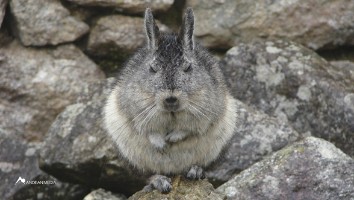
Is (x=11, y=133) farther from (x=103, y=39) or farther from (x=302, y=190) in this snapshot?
(x=302, y=190)

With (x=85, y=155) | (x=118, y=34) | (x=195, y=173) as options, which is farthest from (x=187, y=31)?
(x=118, y=34)

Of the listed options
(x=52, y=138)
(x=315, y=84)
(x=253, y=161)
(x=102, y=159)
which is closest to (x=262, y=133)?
(x=253, y=161)

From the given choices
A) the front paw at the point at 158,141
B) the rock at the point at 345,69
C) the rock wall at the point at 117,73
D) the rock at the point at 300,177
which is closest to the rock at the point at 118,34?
the rock wall at the point at 117,73

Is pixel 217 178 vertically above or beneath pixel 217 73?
beneath

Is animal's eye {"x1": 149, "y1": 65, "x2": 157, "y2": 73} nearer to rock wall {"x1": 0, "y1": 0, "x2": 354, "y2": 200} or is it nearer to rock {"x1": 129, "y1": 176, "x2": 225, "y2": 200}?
rock {"x1": 129, "y1": 176, "x2": 225, "y2": 200}

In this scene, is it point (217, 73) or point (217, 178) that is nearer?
point (217, 73)

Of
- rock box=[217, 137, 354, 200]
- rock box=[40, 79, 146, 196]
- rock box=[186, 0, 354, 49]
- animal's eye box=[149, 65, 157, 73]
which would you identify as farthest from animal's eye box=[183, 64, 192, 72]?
rock box=[186, 0, 354, 49]

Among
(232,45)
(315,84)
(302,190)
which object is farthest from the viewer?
(232,45)
